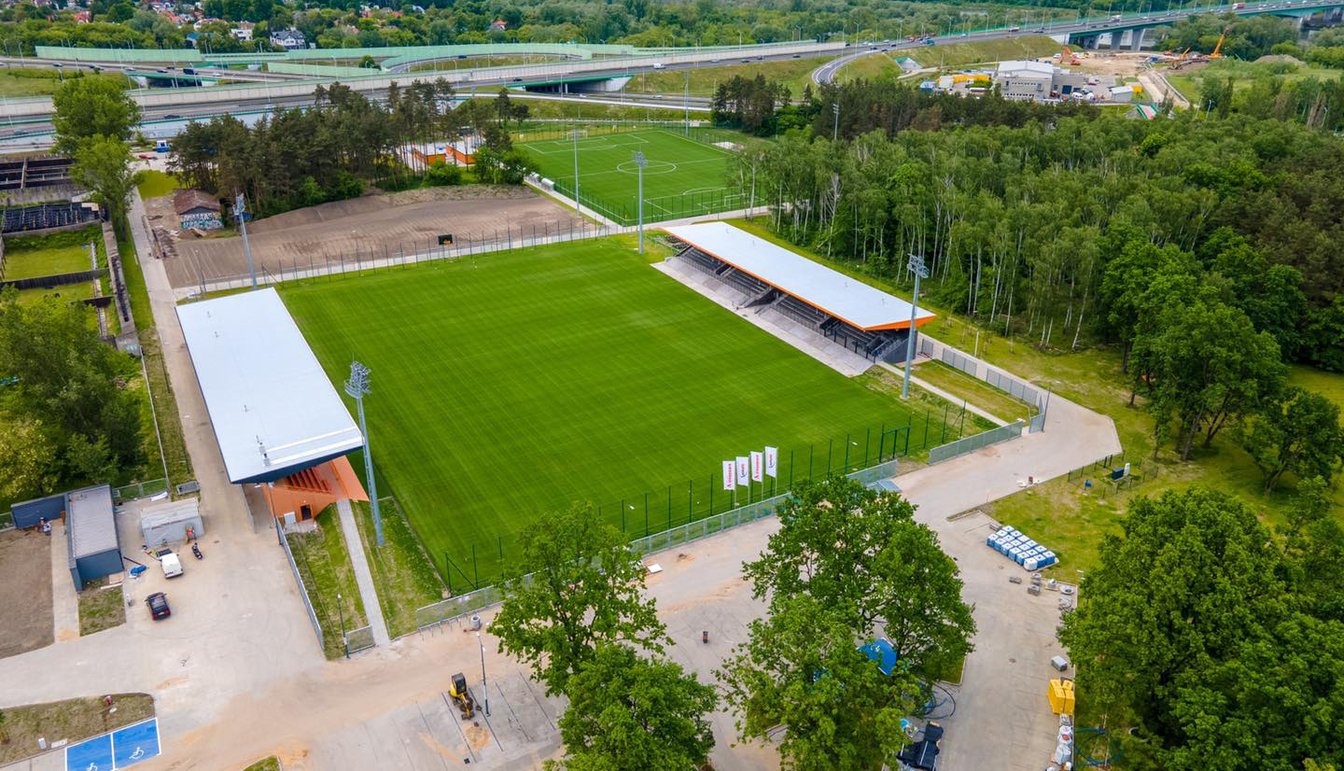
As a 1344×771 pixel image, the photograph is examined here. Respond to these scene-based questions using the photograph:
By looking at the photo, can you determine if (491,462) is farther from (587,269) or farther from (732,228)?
(732,228)

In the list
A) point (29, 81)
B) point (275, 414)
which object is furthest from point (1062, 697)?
point (29, 81)

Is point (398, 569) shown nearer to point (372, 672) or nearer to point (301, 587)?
point (301, 587)

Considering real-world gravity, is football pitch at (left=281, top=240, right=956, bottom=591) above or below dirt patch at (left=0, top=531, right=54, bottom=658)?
above

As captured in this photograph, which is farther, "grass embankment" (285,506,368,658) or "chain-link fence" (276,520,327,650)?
"grass embankment" (285,506,368,658)

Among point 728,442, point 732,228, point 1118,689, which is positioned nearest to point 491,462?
point 728,442

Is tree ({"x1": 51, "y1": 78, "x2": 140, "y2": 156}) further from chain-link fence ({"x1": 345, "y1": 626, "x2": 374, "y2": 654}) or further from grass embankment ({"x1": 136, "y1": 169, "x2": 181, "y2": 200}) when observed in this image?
chain-link fence ({"x1": 345, "y1": 626, "x2": 374, "y2": 654})

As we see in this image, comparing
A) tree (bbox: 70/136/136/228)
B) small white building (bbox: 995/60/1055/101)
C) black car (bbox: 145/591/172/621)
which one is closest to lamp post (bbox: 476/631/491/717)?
black car (bbox: 145/591/172/621)
